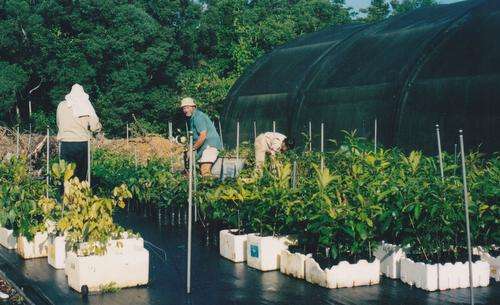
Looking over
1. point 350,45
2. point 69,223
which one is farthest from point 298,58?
point 69,223

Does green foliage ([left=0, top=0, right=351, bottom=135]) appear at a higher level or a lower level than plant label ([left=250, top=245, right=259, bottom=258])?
higher

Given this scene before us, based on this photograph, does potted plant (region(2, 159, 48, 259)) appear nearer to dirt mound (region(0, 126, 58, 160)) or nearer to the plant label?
the plant label

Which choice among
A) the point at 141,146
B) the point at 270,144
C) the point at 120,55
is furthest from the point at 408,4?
the point at 270,144

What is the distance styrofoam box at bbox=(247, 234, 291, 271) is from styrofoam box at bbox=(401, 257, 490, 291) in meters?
1.25

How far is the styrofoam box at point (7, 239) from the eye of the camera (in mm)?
7809

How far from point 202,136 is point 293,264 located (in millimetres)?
3682

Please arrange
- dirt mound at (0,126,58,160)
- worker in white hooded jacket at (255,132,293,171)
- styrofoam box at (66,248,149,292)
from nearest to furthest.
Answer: styrofoam box at (66,248,149,292) → worker in white hooded jacket at (255,132,293,171) → dirt mound at (0,126,58,160)

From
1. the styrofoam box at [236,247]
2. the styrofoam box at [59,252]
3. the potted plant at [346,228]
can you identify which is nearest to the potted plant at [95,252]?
the styrofoam box at [59,252]

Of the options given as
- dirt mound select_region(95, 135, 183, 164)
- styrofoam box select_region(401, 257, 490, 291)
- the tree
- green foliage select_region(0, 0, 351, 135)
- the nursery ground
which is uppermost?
the tree

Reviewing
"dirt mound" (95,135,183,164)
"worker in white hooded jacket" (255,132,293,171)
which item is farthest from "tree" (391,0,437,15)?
"worker in white hooded jacket" (255,132,293,171)

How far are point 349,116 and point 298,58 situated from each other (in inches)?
158

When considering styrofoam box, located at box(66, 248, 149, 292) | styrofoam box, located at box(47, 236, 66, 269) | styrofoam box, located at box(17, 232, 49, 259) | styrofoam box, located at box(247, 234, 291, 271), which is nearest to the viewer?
styrofoam box, located at box(66, 248, 149, 292)

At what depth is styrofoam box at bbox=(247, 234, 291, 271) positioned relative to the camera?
644 cm

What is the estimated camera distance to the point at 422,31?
1228 centimetres
